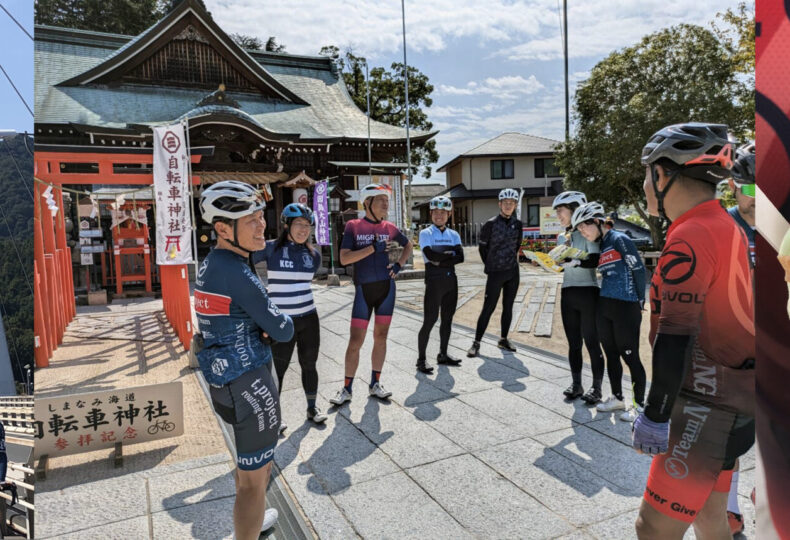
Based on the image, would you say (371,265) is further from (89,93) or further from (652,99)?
(89,93)

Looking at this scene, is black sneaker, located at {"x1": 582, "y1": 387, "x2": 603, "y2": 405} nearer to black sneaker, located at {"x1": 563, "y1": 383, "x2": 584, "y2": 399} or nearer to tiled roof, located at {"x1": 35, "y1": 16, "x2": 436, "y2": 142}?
black sneaker, located at {"x1": 563, "y1": 383, "x2": 584, "y2": 399}

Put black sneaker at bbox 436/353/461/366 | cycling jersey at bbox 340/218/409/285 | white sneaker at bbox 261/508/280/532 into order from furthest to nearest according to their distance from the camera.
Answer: black sneaker at bbox 436/353/461/366, cycling jersey at bbox 340/218/409/285, white sneaker at bbox 261/508/280/532

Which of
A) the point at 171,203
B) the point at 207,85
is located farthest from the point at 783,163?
the point at 207,85

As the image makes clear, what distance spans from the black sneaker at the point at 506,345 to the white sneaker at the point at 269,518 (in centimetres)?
387

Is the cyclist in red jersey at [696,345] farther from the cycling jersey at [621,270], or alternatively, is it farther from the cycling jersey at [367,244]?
the cycling jersey at [367,244]

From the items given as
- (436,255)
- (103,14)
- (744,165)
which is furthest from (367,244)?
(744,165)

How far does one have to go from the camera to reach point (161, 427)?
334cm

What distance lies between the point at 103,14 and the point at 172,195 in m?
1.77

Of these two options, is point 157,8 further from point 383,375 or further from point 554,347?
point 554,347

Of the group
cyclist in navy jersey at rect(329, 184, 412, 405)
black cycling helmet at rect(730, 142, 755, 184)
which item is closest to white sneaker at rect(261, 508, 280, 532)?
cyclist in navy jersey at rect(329, 184, 412, 405)

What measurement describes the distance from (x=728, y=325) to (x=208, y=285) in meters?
1.94

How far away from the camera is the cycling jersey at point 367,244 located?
4.01m

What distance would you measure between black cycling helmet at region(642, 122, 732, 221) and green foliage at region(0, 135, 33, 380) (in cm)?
213

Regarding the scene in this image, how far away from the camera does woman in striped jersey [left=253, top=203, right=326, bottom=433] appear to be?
343 centimetres
